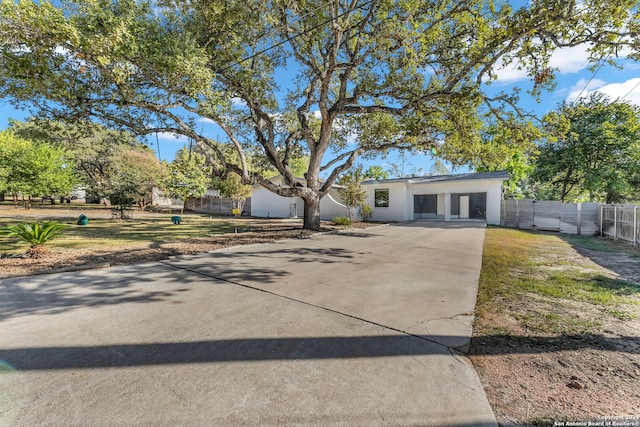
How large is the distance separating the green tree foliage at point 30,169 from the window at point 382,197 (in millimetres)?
24982

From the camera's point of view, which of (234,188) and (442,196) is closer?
(442,196)

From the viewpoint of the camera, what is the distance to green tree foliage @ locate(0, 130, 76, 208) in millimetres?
20688

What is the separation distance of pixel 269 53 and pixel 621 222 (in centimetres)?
1444

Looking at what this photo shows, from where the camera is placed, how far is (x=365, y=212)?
19.8 m

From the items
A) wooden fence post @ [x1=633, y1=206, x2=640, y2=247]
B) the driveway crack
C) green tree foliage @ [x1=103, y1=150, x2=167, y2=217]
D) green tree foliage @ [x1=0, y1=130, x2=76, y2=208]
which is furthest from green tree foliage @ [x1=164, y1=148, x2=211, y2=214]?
wooden fence post @ [x1=633, y1=206, x2=640, y2=247]

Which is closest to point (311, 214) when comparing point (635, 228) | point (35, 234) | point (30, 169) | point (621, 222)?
point (35, 234)

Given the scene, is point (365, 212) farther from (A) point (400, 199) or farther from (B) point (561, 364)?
(B) point (561, 364)

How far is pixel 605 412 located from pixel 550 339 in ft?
3.63

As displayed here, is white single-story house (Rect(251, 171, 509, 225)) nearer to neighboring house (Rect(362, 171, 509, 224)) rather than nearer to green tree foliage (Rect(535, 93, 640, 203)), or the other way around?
neighboring house (Rect(362, 171, 509, 224))

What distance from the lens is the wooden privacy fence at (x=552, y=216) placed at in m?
13.2

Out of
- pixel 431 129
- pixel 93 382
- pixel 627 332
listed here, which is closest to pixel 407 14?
pixel 431 129

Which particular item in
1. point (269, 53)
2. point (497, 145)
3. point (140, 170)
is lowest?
point (497, 145)

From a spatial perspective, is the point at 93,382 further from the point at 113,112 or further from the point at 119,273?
the point at 113,112

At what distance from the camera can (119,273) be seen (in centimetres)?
548
